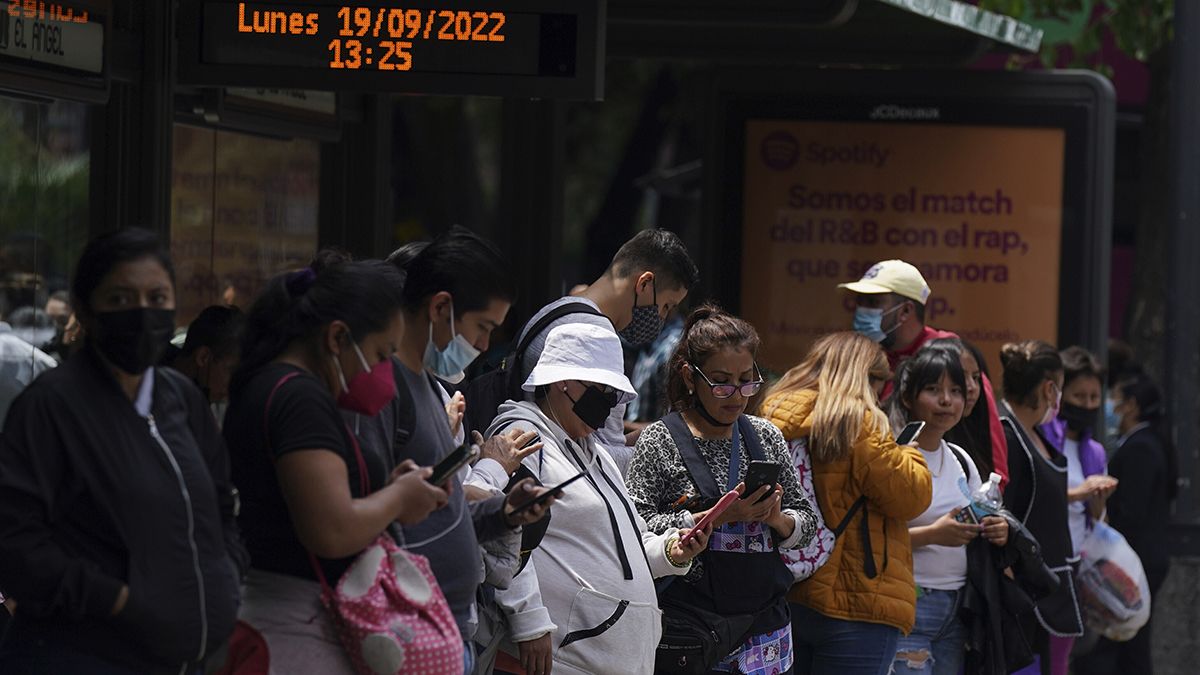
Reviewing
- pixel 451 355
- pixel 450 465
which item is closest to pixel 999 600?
pixel 451 355

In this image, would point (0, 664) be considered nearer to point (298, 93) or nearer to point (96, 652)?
point (96, 652)

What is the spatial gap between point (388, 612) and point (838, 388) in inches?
102

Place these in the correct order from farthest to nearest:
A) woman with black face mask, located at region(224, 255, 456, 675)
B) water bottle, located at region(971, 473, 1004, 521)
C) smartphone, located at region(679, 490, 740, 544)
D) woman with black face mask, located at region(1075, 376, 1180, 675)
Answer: woman with black face mask, located at region(1075, 376, 1180, 675) < water bottle, located at region(971, 473, 1004, 521) < smartphone, located at region(679, 490, 740, 544) < woman with black face mask, located at region(224, 255, 456, 675)

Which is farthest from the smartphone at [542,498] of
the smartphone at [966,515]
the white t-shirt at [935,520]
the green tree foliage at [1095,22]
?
the green tree foliage at [1095,22]

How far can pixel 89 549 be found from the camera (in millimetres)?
3576

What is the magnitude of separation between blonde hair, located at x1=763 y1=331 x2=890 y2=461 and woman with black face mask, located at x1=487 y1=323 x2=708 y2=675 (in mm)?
1160

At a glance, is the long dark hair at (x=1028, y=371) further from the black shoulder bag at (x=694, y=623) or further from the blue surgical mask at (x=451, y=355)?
the blue surgical mask at (x=451, y=355)

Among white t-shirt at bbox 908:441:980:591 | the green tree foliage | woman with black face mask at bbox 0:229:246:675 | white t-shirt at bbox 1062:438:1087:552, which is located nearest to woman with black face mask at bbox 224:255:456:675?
woman with black face mask at bbox 0:229:246:675

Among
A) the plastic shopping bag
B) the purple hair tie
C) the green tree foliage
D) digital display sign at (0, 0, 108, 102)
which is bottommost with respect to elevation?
the plastic shopping bag

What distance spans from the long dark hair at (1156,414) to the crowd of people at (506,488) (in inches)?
70.2

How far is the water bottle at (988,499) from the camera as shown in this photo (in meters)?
6.61

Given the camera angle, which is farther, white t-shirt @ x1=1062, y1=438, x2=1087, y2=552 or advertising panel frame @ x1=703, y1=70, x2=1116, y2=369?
advertising panel frame @ x1=703, y1=70, x2=1116, y2=369

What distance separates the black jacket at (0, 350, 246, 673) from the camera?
11.5ft

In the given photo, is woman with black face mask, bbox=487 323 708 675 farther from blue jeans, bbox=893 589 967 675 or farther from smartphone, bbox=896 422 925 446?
blue jeans, bbox=893 589 967 675
